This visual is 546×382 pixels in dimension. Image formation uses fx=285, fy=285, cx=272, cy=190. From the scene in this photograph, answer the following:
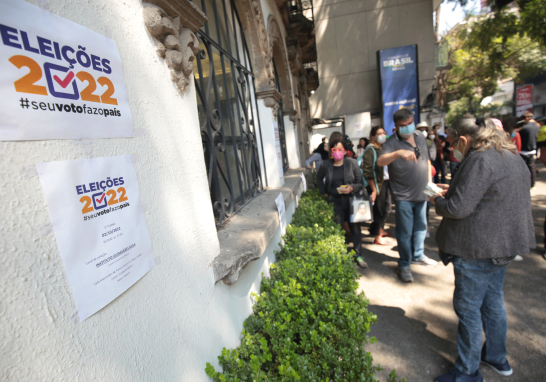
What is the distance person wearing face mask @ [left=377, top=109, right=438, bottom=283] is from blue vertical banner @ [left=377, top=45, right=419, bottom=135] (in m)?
9.57

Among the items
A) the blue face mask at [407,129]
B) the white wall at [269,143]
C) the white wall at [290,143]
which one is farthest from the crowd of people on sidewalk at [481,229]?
the white wall at [290,143]

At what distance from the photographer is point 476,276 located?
2008 millimetres

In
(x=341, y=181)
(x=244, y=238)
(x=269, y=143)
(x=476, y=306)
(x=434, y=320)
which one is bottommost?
(x=434, y=320)

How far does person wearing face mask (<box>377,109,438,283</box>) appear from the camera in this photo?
3.42 meters

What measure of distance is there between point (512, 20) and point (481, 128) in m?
9.91

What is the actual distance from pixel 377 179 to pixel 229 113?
3.06 metres

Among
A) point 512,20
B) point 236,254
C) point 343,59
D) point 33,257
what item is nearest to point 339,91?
point 343,59

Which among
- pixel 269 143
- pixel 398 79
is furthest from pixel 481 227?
pixel 398 79

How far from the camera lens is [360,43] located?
43.7 feet

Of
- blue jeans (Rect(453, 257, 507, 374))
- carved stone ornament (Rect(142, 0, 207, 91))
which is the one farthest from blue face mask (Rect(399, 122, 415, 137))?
carved stone ornament (Rect(142, 0, 207, 91))

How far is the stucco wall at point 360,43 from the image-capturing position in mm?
12648

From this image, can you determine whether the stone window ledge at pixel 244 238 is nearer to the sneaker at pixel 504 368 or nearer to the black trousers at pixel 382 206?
the sneaker at pixel 504 368

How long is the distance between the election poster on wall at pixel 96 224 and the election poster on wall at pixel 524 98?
24472 mm

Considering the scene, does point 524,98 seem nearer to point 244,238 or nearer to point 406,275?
point 406,275
